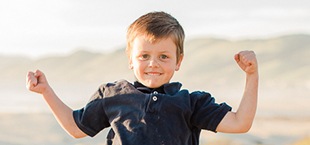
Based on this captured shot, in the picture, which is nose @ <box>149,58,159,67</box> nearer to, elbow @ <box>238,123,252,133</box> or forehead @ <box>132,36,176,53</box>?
forehead @ <box>132,36,176,53</box>

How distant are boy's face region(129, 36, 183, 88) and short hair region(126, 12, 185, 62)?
1cm

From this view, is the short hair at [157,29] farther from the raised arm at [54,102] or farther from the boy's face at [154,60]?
the raised arm at [54,102]

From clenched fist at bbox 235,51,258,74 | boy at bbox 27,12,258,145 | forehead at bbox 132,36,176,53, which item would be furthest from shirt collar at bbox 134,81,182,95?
clenched fist at bbox 235,51,258,74

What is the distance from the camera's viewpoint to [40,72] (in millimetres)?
2467

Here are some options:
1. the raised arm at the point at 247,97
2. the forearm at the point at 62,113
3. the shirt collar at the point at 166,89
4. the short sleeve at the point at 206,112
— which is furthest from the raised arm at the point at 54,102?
the raised arm at the point at 247,97

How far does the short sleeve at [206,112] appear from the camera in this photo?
2.31m

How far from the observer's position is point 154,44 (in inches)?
90.4

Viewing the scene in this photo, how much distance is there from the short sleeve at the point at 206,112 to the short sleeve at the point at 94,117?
0.27 m

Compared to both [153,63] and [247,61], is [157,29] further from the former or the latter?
[247,61]

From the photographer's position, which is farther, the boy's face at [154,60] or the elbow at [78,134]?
the elbow at [78,134]

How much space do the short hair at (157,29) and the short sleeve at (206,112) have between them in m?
0.14

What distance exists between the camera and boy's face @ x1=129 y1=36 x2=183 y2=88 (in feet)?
7.54

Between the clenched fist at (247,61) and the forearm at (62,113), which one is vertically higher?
the clenched fist at (247,61)

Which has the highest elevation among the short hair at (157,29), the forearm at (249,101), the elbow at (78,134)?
the short hair at (157,29)
